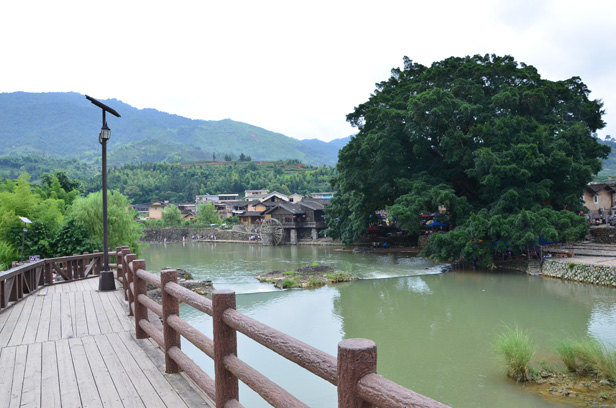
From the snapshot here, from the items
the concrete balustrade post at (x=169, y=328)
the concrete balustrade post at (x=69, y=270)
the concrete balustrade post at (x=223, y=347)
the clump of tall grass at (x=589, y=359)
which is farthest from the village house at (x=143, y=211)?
the concrete balustrade post at (x=223, y=347)

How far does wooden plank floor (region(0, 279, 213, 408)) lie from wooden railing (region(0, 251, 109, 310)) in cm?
47

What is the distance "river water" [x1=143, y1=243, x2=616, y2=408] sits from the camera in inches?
290

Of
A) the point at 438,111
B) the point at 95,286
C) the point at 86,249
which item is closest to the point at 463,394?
the point at 95,286

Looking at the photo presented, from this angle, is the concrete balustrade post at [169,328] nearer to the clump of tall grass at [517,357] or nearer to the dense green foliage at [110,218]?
the clump of tall grass at [517,357]

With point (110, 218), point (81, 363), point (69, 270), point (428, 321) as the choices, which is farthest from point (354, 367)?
point (110, 218)

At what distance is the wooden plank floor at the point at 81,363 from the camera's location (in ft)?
10.0

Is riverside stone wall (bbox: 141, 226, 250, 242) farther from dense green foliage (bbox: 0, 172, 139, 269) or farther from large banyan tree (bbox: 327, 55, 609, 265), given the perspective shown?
dense green foliage (bbox: 0, 172, 139, 269)

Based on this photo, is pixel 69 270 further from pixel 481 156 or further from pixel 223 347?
pixel 481 156

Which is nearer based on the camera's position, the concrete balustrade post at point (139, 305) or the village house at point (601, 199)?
the concrete balustrade post at point (139, 305)

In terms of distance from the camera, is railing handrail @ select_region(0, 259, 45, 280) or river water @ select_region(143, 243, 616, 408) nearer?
railing handrail @ select_region(0, 259, 45, 280)

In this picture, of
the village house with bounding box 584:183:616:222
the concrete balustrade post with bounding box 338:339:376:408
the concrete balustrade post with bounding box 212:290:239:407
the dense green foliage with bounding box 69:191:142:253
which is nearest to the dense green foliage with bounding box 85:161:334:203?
the village house with bounding box 584:183:616:222

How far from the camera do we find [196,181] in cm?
7938

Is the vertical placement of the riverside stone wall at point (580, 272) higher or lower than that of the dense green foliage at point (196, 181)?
lower

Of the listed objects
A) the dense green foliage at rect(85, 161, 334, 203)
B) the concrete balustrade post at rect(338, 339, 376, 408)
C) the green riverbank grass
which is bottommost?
the green riverbank grass
